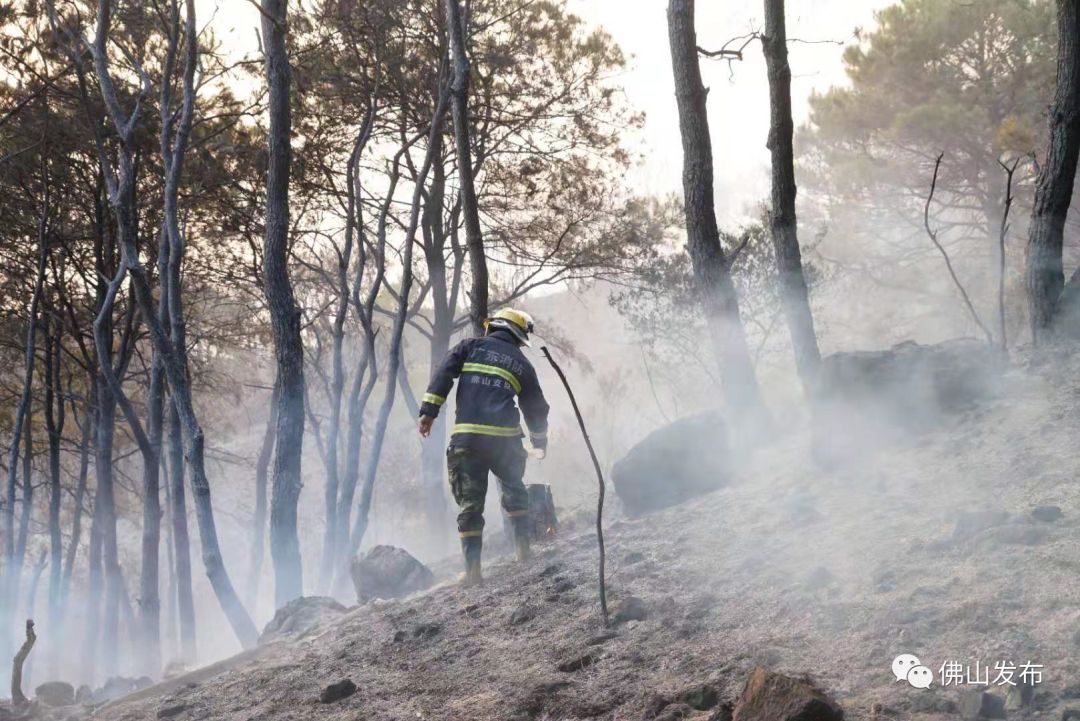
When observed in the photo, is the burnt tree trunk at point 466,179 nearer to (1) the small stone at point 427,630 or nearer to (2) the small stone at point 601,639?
(1) the small stone at point 427,630

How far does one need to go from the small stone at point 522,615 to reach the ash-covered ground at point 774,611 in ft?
0.17

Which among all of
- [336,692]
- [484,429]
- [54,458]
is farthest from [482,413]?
[54,458]

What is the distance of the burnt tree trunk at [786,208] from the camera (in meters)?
9.12

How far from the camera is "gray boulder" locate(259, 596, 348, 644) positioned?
313 inches

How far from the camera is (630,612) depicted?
5199 millimetres

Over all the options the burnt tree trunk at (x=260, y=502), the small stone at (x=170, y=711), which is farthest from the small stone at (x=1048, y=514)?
the burnt tree trunk at (x=260, y=502)

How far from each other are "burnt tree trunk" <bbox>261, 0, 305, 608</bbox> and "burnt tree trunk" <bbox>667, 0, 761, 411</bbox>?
13.9ft

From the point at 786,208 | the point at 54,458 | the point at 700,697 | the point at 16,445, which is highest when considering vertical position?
the point at 786,208

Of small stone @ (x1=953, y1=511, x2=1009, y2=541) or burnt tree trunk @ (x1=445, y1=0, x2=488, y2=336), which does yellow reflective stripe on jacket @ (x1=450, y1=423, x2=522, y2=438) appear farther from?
small stone @ (x1=953, y1=511, x2=1009, y2=541)

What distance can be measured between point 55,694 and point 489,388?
5001 mm

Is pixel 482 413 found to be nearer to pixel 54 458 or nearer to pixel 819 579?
pixel 819 579

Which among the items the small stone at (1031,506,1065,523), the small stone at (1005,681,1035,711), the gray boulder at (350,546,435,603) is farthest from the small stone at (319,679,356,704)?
the gray boulder at (350,546,435,603)

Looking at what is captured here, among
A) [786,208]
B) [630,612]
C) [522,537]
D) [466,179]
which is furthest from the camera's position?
[466,179]

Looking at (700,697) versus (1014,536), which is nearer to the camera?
(700,697)
